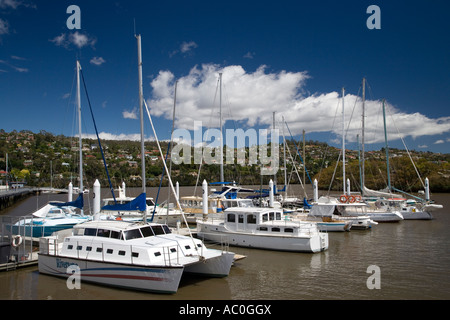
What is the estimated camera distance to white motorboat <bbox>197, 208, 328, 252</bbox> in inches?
810

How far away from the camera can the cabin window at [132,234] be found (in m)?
14.4

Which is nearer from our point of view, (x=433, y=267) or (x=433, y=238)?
(x=433, y=267)

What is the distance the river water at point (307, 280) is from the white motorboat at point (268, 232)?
1.75 feet

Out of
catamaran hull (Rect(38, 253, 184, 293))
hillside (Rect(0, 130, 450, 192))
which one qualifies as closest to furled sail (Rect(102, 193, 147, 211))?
catamaran hull (Rect(38, 253, 184, 293))

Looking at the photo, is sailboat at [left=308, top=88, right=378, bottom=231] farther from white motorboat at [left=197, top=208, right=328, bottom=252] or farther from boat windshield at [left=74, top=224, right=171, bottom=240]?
boat windshield at [left=74, top=224, right=171, bottom=240]

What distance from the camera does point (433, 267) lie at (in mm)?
17281

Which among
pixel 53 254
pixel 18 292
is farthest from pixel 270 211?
pixel 18 292

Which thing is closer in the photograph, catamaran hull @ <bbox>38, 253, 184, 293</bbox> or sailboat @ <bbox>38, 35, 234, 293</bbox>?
catamaran hull @ <bbox>38, 253, 184, 293</bbox>

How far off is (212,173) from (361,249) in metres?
82.0

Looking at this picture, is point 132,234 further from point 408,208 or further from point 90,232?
point 408,208

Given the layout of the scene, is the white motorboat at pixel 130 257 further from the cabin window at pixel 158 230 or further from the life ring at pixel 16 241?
the life ring at pixel 16 241

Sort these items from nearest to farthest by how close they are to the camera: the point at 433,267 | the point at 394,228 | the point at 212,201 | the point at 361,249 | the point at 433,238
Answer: the point at 433,267 → the point at 361,249 → the point at 433,238 → the point at 394,228 → the point at 212,201
